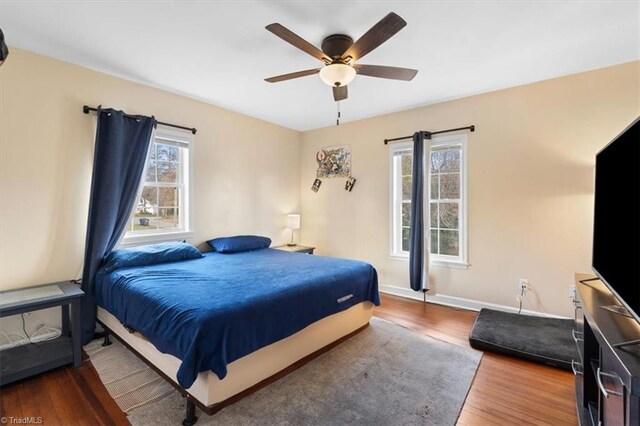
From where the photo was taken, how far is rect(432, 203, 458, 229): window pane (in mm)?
3705

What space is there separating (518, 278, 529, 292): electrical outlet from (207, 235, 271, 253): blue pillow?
319 cm

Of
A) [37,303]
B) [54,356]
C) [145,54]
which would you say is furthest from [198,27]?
[54,356]

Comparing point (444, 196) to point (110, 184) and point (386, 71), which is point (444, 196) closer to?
point (386, 71)

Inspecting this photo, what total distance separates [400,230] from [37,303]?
3.86m

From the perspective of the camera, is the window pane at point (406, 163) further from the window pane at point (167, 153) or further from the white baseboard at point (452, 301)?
the window pane at point (167, 153)

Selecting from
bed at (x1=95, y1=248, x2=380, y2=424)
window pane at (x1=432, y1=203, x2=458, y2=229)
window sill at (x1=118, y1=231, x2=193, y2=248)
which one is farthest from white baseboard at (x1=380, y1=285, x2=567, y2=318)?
window sill at (x1=118, y1=231, x2=193, y2=248)

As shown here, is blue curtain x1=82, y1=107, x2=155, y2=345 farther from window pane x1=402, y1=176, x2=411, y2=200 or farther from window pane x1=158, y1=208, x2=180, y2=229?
window pane x1=402, y1=176, x2=411, y2=200

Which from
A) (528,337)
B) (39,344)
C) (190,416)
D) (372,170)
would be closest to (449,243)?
(528,337)

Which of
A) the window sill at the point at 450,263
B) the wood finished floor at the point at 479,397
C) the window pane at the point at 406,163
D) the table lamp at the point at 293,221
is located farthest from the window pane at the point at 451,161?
the table lamp at the point at 293,221

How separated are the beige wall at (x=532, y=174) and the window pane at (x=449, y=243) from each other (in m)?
0.21

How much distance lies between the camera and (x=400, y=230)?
13.8 feet

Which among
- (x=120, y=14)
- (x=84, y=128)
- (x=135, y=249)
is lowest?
(x=135, y=249)

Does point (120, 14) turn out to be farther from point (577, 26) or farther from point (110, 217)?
point (577, 26)

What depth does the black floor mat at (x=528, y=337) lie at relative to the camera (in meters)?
2.32
